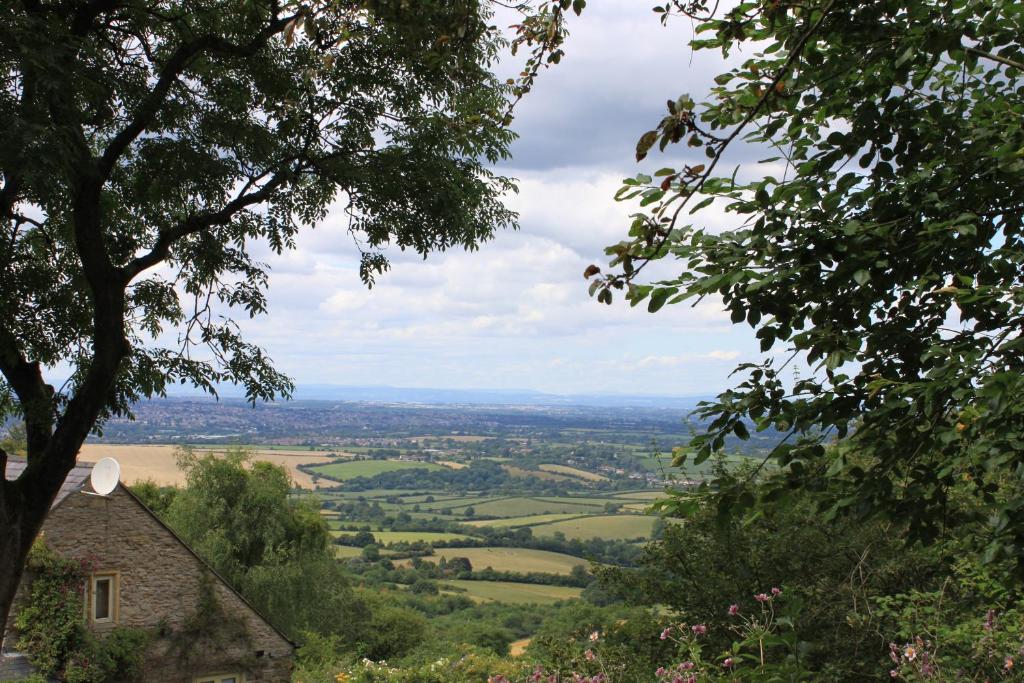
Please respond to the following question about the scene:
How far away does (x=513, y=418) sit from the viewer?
172 meters

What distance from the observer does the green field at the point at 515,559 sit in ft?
185

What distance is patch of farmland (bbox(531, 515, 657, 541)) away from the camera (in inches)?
2319

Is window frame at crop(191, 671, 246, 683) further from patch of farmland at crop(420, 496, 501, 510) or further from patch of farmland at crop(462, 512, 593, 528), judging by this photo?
patch of farmland at crop(420, 496, 501, 510)

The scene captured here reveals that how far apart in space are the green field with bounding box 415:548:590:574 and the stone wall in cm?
3810

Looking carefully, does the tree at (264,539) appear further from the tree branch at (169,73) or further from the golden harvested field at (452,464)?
the golden harvested field at (452,464)

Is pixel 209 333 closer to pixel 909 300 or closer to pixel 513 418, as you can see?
pixel 909 300

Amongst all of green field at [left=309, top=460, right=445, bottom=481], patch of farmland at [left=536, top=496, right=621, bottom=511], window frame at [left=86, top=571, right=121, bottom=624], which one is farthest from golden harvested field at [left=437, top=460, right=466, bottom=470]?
window frame at [left=86, top=571, right=121, bottom=624]

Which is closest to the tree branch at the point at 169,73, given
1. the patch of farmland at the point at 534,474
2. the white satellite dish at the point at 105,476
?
the white satellite dish at the point at 105,476

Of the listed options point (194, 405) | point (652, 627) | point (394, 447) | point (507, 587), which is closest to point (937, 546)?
point (652, 627)

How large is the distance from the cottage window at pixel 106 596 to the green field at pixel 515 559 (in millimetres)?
40482

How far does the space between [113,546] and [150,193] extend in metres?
11.6

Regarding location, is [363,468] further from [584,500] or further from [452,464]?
[584,500]

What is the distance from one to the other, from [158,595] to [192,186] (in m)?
12.7

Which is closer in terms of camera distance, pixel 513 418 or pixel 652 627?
pixel 652 627
